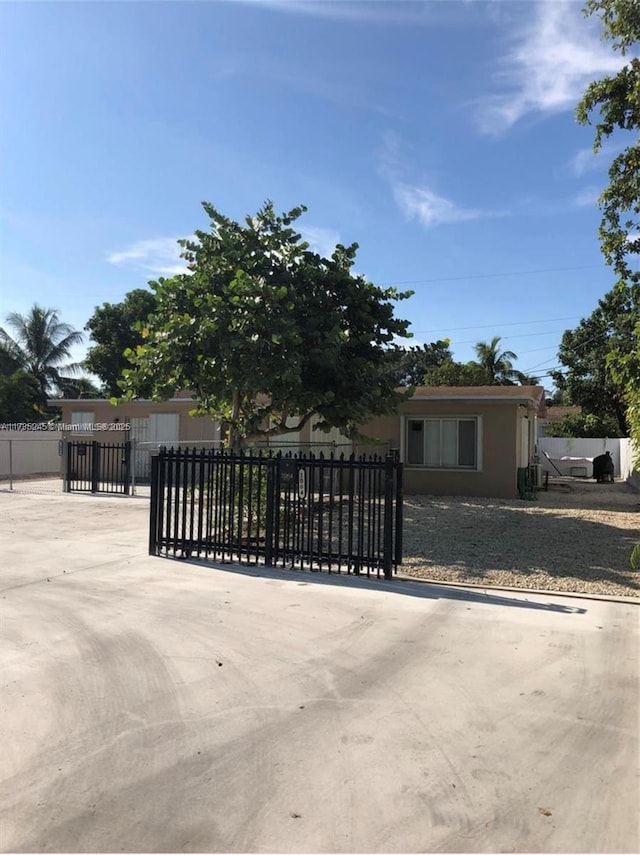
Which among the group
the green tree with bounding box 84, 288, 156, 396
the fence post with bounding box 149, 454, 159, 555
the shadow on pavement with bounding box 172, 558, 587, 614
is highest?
the green tree with bounding box 84, 288, 156, 396

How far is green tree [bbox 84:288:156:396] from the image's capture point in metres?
37.8

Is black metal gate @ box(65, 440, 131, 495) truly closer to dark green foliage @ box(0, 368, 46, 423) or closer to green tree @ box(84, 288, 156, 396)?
dark green foliage @ box(0, 368, 46, 423)

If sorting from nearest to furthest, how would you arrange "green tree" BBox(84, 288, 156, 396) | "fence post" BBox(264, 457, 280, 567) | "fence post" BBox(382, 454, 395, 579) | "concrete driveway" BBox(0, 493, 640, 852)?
"concrete driveway" BBox(0, 493, 640, 852)
"fence post" BBox(382, 454, 395, 579)
"fence post" BBox(264, 457, 280, 567)
"green tree" BBox(84, 288, 156, 396)

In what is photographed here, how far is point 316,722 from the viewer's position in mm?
3896

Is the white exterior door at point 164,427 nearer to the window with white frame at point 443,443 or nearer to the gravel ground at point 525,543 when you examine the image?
the window with white frame at point 443,443

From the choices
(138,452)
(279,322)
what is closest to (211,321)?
(279,322)

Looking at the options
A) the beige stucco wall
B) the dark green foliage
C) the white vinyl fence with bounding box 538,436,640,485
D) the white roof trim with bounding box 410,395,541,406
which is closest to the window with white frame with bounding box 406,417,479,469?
the beige stucco wall

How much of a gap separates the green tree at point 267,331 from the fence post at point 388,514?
9.74ft

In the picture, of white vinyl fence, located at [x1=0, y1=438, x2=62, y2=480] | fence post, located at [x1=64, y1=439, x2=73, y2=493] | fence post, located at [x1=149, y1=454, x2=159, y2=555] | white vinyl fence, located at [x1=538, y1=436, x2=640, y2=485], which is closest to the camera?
fence post, located at [x1=149, y1=454, x2=159, y2=555]

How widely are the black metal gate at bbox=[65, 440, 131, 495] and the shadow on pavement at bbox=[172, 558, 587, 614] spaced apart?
10.2 metres

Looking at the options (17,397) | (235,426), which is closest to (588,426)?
(235,426)

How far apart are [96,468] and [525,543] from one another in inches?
509

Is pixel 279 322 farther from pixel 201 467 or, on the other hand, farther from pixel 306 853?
pixel 306 853

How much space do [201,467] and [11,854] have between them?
659 centimetres
